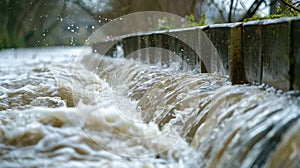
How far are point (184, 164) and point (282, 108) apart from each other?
0.65 metres

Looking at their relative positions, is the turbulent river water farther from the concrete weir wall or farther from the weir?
the concrete weir wall

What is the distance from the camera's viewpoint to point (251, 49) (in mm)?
3178

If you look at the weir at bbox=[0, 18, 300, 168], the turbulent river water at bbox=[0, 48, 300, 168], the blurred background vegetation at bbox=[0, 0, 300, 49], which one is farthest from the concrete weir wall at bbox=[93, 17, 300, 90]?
the blurred background vegetation at bbox=[0, 0, 300, 49]

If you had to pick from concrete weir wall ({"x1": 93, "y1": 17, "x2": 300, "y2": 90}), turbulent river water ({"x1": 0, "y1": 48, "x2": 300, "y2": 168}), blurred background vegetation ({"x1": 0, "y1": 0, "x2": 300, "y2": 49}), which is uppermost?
blurred background vegetation ({"x1": 0, "y1": 0, "x2": 300, "y2": 49})

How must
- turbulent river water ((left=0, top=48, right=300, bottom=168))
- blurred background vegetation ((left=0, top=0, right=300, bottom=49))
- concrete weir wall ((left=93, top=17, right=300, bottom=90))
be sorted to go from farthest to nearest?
blurred background vegetation ((left=0, top=0, right=300, bottom=49)), concrete weir wall ((left=93, top=17, right=300, bottom=90)), turbulent river water ((left=0, top=48, right=300, bottom=168))

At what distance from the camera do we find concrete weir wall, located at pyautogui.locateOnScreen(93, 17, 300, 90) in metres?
2.54

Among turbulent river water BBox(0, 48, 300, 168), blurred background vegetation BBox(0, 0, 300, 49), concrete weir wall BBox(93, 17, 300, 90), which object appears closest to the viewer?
turbulent river water BBox(0, 48, 300, 168)

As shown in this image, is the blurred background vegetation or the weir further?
the blurred background vegetation

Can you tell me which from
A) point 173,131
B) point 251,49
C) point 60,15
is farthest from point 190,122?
point 60,15

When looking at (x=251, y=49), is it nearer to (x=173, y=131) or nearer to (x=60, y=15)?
(x=173, y=131)

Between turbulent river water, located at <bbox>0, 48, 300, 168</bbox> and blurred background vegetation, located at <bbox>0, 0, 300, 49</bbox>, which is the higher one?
blurred background vegetation, located at <bbox>0, 0, 300, 49</bbox>

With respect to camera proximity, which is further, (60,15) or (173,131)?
(60,15)

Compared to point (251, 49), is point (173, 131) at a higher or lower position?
lower

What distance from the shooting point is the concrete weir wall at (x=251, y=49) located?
8.35 feet
